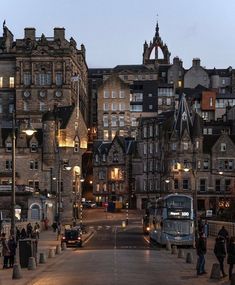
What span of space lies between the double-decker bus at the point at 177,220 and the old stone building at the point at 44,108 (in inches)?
2693

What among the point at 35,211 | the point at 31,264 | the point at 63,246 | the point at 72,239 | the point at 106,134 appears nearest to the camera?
the point at 31,264

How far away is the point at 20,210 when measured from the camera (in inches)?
4439

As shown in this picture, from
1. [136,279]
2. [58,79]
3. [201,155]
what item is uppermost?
[58,79]

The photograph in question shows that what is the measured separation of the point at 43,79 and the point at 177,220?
10978 cm

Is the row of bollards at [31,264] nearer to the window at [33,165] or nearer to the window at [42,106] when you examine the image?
the window at [33,165]

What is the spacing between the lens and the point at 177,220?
6519 centimetres

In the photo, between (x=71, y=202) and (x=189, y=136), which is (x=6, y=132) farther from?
(x=189, y=136)

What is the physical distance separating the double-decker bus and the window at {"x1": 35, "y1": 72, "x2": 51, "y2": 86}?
10677cm

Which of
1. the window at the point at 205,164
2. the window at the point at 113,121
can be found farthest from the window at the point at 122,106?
the window at the point at 205,164

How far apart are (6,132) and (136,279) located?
353 feet

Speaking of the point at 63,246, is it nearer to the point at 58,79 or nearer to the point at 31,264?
the point at 31,264

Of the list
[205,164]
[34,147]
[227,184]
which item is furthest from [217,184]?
[34,147]

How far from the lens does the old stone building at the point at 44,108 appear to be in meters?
136

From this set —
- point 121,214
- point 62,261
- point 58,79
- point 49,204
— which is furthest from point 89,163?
point 62,261
